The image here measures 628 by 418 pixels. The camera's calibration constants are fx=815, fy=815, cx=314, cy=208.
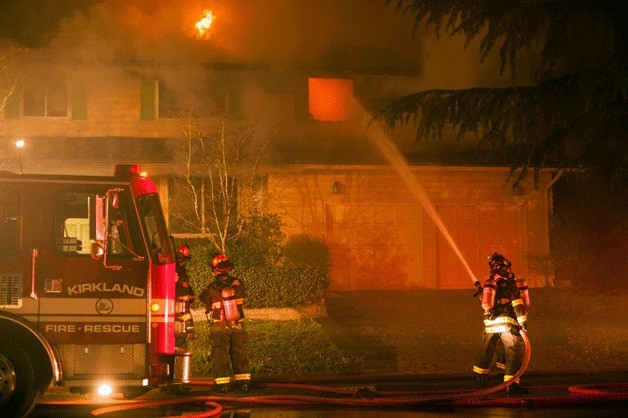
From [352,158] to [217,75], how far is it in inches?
148

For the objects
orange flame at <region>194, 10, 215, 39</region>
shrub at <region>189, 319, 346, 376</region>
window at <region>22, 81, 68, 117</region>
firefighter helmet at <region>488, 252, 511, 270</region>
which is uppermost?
orange flame at <region>194, 10, 215, 39</region>

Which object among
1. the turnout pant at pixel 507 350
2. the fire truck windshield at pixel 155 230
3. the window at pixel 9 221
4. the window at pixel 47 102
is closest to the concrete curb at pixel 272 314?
the turnout pant at pixel 507 350

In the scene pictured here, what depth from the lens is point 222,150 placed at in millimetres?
15547

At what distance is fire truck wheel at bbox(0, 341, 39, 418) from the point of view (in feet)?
24.1

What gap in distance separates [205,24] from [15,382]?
12.4 metres

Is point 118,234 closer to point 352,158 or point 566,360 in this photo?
point 566,360

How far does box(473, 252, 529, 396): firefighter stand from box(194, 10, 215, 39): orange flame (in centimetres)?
1084

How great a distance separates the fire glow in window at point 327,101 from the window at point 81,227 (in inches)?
492

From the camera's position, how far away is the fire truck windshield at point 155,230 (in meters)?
7.72

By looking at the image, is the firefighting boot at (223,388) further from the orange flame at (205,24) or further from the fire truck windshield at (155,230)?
the orange flame at (205,24)

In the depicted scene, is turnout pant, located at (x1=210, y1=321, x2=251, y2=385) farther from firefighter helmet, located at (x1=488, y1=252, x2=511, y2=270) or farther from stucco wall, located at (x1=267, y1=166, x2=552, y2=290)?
stucco wall, located at (x1=267, y1=166, x2=552, y2=290)


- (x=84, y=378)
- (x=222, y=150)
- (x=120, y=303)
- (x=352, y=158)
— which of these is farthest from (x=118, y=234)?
(x=352, y=158)

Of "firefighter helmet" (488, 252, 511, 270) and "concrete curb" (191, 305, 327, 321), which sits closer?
"firefighter helmet" (488, 252, 511, 270)

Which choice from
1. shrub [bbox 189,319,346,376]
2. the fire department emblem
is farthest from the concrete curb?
the fire department emblem
